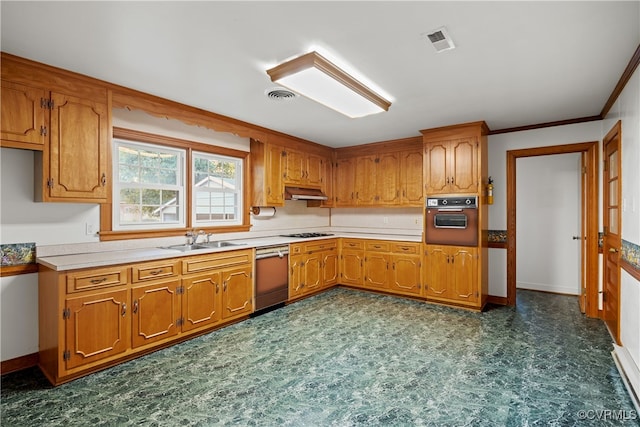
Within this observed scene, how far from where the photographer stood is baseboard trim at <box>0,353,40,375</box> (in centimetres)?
259

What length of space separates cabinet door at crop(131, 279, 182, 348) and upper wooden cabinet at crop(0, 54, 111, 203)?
2.96ft

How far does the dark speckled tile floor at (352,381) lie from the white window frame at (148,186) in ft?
4.39

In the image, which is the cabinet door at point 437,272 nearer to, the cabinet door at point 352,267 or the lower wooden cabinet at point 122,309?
the cabinet door at point 352,267

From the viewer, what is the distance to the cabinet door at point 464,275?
4195 mm

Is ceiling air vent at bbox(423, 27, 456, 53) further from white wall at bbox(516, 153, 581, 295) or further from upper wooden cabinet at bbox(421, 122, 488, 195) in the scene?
white wall at bbox(516, 153, 581, 295)

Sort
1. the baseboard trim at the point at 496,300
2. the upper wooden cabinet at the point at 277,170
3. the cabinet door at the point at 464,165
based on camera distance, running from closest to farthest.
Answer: the cabinet door at the point at 464,165 < the baseboard trim at the point at 496,300 < the upper wooden cabinet at the point at 277,170

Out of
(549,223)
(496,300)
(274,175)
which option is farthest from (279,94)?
(549,223)

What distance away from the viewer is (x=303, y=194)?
16.9 feet

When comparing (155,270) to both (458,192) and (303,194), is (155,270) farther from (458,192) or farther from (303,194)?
(458,192)

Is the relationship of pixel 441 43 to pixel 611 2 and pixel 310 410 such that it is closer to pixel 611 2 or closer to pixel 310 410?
pixel 611 2

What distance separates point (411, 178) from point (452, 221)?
1061mm

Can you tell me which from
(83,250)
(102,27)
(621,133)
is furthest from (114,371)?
(621,133)

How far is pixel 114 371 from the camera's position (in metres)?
2.64

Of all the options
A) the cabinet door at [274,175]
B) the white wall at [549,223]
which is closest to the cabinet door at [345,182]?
the cabinet door at [274,175]
